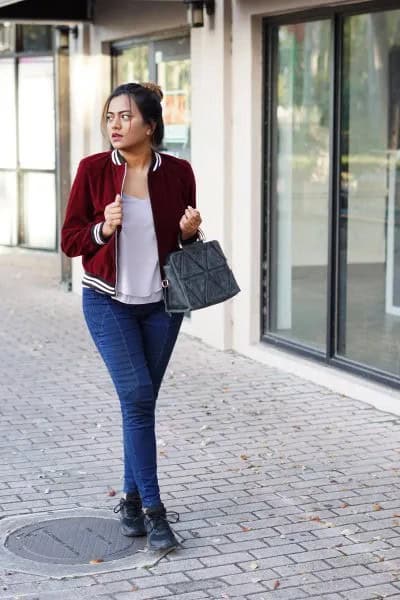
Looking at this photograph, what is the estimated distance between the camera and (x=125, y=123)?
5340 millimetres

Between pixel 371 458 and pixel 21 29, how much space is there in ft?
38.7

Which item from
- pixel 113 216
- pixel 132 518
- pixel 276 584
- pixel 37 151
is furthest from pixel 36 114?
pixel 276 584

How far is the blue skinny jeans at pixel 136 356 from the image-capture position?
211 inches

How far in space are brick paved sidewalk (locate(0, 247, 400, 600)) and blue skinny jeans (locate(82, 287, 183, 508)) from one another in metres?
0.42

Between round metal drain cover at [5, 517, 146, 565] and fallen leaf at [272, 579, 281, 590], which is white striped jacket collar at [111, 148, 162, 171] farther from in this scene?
fallen leaf at [272, 579, 281, 590]

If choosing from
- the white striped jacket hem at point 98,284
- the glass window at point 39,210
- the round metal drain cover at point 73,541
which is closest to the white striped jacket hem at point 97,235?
the white striped jacket hem at point 98,284

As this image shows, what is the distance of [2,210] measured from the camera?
1808 centimetres

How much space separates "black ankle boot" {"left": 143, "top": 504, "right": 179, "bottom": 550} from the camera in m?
5.41

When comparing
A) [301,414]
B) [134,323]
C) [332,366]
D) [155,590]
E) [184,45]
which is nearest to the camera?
[155,590]

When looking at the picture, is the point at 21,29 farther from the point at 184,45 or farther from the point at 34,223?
the point at 184,45

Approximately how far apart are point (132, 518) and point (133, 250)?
1222mm

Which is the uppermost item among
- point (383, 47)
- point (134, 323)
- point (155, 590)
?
point (383, 47)

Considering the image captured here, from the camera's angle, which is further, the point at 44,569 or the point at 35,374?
the point at 35,374

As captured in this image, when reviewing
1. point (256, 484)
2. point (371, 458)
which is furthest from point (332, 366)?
point (256, 484)
